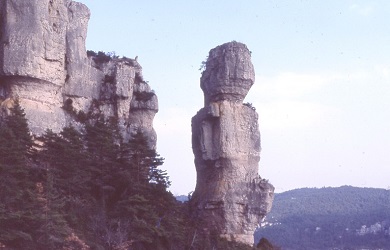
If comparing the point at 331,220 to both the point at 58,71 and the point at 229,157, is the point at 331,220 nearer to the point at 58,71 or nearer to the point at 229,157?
the point at 229,157

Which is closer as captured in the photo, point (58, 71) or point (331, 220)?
point (58, 71)

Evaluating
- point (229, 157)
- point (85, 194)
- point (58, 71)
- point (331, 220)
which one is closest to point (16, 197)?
point (85, 194)

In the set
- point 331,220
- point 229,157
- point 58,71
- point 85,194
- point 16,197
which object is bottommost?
point 16,197

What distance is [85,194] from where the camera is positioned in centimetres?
2591

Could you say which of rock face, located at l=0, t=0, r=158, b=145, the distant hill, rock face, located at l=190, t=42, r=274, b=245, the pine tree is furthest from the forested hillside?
the distant hill

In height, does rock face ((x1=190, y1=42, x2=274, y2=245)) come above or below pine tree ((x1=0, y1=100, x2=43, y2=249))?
above

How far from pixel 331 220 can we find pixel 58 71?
86.0 meters

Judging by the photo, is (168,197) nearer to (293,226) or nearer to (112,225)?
(112,225)

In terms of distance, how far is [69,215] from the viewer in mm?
23328

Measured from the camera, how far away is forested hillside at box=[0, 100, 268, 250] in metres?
20.6

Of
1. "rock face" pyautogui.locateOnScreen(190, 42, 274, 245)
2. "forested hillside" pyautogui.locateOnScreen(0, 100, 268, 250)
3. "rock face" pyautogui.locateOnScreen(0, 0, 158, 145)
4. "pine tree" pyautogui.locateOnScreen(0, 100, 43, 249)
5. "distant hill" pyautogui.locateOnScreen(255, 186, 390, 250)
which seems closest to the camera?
"pine tree" pyautogui.locateOnScreen(0, 100, 43, 249)

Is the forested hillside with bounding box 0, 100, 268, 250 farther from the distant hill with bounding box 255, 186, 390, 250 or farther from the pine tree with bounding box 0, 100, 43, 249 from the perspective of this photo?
the distant hill with bounding box 255, 186, 390, 250

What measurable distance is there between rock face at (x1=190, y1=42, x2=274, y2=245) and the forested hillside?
2.21 meters

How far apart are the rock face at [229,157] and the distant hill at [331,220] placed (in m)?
42.3
